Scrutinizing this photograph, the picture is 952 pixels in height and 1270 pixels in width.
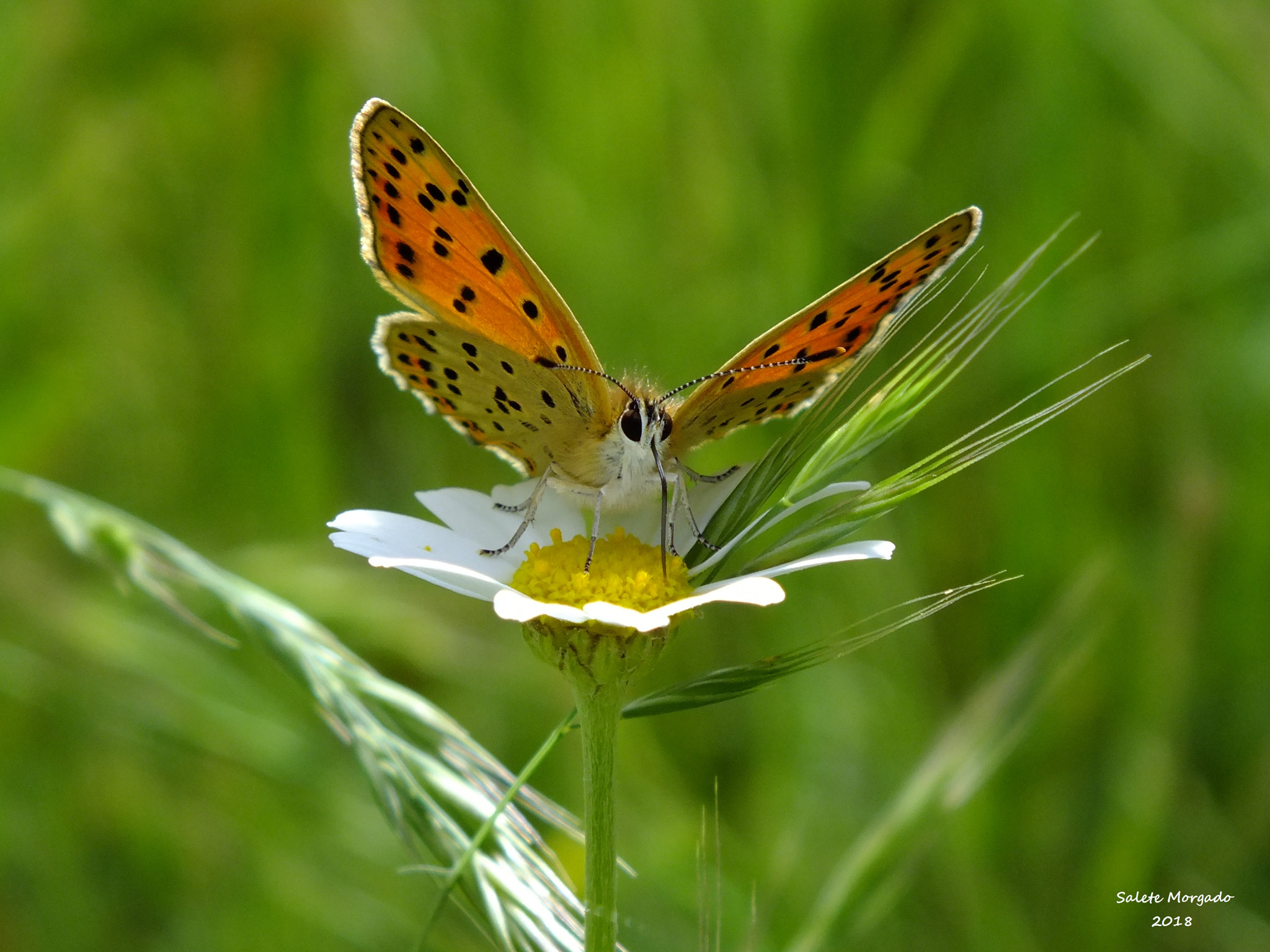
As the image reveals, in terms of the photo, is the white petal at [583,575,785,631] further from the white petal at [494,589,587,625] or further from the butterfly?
the butterfly

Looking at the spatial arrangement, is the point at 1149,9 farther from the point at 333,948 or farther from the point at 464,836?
the point at 333,948

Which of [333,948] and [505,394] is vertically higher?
[505,394]

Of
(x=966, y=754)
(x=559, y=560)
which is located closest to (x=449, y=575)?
(x=559, y=560)

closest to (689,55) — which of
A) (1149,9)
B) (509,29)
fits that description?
(509,29)

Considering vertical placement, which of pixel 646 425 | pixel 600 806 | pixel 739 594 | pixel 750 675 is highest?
pixel 646 425

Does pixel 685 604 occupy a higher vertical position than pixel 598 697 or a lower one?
higher

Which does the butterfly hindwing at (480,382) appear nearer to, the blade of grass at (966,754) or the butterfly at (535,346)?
the butterfly at (535,346)

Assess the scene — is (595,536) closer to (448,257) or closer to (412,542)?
(412,542)
